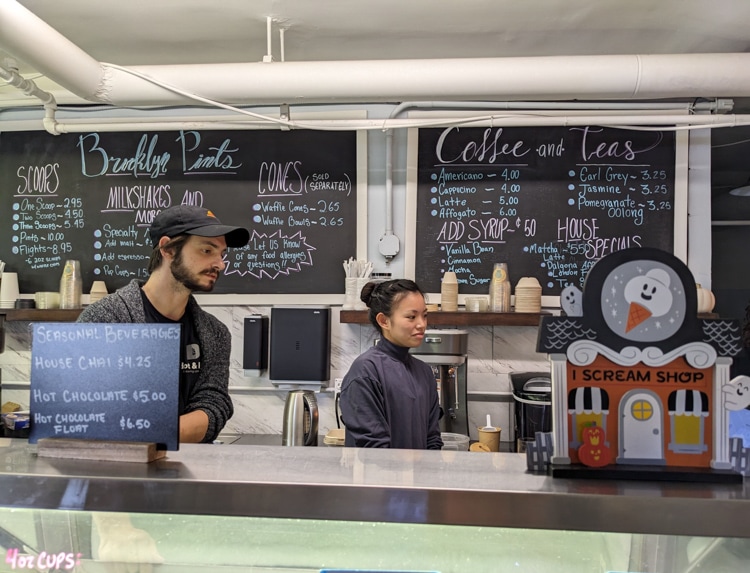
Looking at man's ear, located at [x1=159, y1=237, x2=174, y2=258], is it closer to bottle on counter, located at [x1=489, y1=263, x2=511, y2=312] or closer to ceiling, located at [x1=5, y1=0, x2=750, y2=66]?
ceiling, located at [x1=5, y1=0, x2=750, y2=66]

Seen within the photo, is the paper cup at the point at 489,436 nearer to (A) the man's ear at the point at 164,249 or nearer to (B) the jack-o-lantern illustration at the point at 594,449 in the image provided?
(A) the man's ear at the point at 164,249

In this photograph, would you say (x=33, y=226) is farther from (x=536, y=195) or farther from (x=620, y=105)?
(x=620, y=105)

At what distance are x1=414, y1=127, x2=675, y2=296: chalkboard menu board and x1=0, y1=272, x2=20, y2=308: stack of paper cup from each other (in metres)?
2.35

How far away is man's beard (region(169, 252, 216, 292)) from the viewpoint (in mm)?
2010

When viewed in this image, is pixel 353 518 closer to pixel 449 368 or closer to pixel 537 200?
pixel 449 368

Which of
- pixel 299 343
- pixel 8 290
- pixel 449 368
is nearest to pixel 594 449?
pixel 449 368

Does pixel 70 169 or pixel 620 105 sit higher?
pixel 620 105

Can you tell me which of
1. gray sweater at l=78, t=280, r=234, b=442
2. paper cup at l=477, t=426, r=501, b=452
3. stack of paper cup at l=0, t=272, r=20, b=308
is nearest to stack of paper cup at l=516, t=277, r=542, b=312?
paper cup at l=477, t=426, r=501, b=452

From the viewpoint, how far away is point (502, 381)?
12.4 feet

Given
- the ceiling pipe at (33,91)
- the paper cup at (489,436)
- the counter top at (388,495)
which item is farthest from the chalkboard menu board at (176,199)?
the counter top at (388,495)

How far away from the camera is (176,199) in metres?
3.94

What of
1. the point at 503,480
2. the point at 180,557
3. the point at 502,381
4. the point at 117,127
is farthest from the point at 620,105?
the point at 180,557

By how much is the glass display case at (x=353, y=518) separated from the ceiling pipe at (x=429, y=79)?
216 centimetres

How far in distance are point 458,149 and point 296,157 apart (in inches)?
36.5
